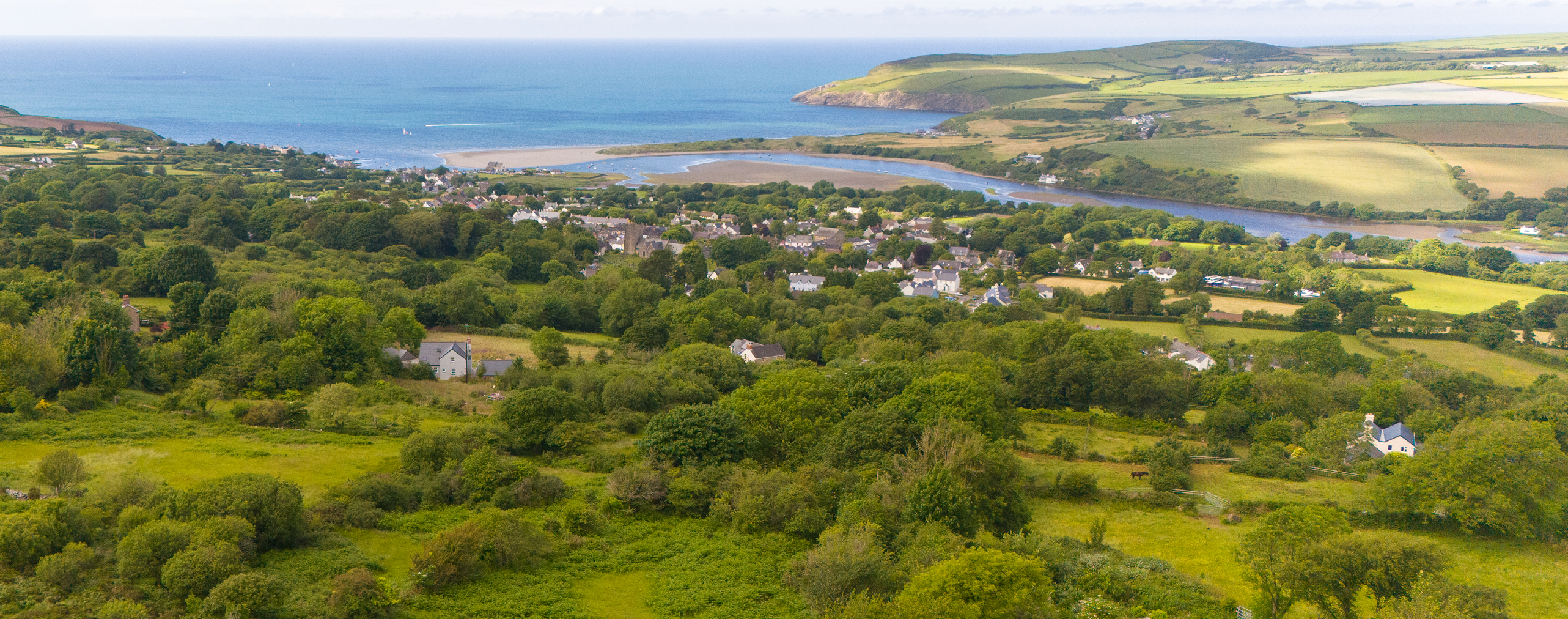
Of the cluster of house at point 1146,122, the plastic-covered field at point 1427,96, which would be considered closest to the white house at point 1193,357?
the cluster of house at point 1146,122

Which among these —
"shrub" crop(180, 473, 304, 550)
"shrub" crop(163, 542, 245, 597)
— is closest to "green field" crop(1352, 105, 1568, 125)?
"shrub" crop(180, 473, 304, 550)

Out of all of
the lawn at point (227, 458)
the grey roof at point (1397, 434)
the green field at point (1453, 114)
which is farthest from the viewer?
the green field at point (1453, 114)

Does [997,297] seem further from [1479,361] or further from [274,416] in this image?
[274,416]

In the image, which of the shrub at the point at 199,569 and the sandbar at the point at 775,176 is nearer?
the shrub at the point at 199,569

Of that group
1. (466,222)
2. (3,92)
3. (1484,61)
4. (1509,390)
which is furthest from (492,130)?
(1484,61)

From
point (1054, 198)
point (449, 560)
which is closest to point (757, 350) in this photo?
point (449, 560)

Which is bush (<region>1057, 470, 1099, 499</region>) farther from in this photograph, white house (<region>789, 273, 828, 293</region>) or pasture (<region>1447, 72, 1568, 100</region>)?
pasture (<region>1447, 72, 1568, 100</region>)

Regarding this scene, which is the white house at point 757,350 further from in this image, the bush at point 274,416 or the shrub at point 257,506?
the shrub at point 257,506
